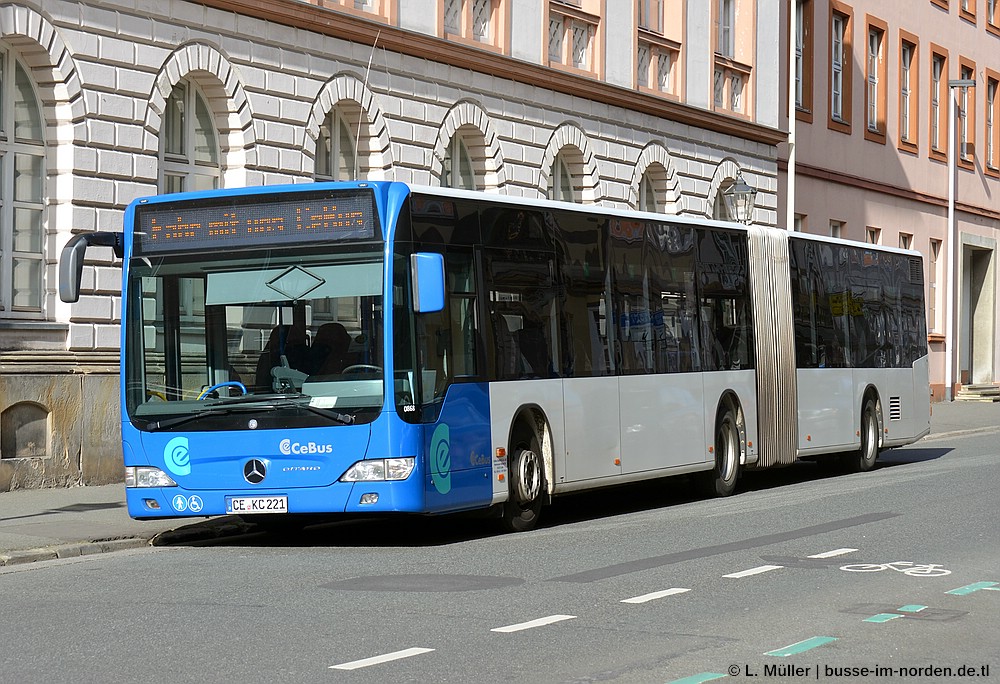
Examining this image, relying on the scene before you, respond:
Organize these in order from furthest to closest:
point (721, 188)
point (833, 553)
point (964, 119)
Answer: point (964, 119)
point (721, 188)
point (833, 553)

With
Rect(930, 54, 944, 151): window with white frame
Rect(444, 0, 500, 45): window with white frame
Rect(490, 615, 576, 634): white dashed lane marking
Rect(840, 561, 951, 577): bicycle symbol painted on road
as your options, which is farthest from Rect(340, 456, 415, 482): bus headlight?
Rect(930, 54, 944, 151): window with white frame

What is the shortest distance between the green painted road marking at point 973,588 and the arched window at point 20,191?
11.7m

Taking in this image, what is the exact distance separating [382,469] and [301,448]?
687mm

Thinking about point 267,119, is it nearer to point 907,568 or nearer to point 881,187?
point 907,568

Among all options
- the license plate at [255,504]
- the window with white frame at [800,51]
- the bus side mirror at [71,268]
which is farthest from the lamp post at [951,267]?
the bus side mirror at [71,268]

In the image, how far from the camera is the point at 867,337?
75.7 feet

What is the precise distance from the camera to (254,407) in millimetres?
13289

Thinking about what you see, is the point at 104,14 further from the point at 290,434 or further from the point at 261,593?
the point at 261,593

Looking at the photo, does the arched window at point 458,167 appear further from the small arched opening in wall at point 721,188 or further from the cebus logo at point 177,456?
the cebus logo at point 177,456

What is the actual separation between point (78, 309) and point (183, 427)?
229 inches

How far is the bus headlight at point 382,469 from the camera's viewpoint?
42.7 ft

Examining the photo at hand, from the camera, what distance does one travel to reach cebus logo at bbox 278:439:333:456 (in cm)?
1313

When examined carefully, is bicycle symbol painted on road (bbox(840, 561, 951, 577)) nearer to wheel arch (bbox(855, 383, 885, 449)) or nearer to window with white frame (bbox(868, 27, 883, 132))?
wheel arch (bbox(855, 383, 885, 449))

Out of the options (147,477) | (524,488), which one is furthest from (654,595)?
(147,477)
